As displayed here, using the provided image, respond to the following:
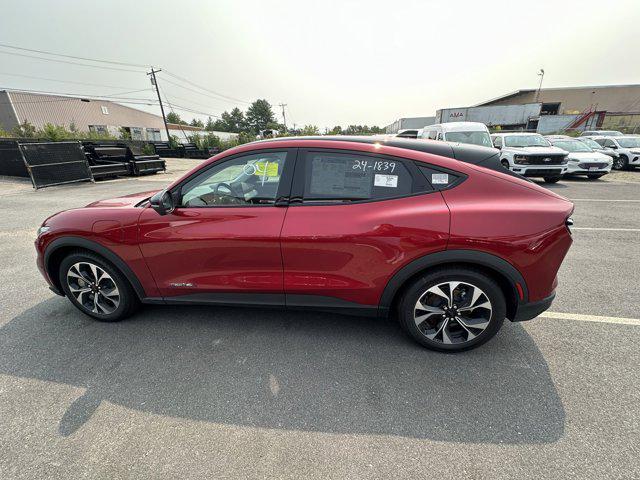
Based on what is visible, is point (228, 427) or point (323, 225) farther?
point (323, 225)

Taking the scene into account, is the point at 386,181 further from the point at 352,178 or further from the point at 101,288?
the point at 101,288

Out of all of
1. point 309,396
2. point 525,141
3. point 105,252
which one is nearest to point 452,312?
point 309,396

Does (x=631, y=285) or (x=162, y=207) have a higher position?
(x=162, y=207)

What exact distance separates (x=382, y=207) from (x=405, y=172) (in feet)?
1.06

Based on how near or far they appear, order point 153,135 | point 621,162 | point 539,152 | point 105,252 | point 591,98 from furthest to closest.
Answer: point 153,135
point 591,98
point 621,162
point 539,152
point 105,252

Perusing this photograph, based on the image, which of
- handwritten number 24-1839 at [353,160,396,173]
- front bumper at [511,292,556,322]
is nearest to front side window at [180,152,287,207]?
handwritten number 24-1839 at [353,160,396,173]

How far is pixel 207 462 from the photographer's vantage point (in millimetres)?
1658

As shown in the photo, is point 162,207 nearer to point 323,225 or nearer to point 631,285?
point 323,225

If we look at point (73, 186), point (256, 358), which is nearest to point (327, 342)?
point (256, 358)

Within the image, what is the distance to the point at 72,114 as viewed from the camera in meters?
44.8

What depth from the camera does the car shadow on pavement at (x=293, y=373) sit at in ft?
6.18

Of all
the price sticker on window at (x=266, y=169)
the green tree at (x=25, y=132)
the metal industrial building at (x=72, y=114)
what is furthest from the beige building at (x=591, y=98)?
the metal industrial building at (x=72, y=114)

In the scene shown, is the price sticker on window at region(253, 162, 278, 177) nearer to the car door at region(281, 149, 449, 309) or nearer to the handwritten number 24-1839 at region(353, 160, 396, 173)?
the car door at region(281, 149, 449, 309)

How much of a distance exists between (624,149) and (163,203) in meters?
18.7
